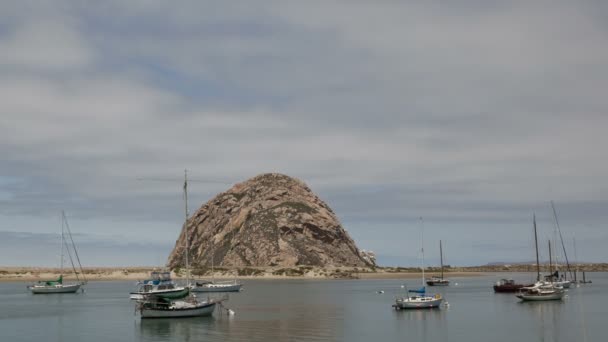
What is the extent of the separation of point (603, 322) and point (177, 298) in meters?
46.9

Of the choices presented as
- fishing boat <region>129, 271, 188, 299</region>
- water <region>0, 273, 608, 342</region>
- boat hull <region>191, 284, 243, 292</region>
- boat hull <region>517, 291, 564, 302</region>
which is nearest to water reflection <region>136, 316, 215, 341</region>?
water <region>0, 273, 608, 342</region>

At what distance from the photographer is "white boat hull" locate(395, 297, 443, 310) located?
86.7m

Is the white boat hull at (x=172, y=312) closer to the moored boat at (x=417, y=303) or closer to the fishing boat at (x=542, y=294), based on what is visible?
the moored boat at (x=417, y=303)

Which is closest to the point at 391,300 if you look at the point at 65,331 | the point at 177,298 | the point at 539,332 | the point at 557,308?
the point at 557,308

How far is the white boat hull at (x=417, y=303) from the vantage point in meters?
86.7

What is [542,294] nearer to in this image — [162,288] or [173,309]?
[162,288]

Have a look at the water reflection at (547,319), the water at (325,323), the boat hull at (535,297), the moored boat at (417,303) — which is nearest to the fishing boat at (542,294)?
the boat hull at (535,297)

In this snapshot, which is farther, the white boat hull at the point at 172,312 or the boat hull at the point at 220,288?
the boat hull at the point at 220,288

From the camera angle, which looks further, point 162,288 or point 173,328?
point 162,288

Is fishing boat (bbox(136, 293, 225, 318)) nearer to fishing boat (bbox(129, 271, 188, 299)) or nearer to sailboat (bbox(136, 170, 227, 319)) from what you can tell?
sailboat (bbox(136, 170, 227, 319))

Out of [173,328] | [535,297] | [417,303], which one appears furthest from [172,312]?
[535,297]

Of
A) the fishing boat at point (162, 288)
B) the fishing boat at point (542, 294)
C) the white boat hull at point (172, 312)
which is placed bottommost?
the fishing boat at point (542, 294)

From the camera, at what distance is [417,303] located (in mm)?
87125

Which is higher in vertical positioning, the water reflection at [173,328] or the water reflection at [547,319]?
the water reflection at [173,328]
